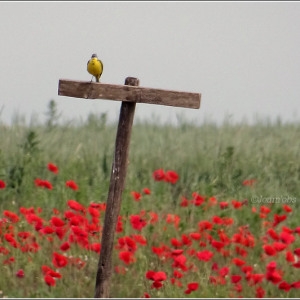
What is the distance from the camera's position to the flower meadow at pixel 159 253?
579 cm

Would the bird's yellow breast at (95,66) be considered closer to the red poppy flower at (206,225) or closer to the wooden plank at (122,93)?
the wooden plank at (122,93)

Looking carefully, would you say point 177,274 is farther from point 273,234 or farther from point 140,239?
point 273,234

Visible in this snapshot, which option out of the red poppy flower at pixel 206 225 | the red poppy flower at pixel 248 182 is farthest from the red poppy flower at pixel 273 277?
the red poppy flower at pixel 248 182

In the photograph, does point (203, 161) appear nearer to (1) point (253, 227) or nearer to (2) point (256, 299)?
(1) point (253, 227)

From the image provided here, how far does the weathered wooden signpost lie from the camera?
5.26m

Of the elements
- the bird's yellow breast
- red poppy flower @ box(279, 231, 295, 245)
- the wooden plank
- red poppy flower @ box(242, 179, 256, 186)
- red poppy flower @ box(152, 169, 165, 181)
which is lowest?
red poppy flower @ box(279, 231, 295, 245)

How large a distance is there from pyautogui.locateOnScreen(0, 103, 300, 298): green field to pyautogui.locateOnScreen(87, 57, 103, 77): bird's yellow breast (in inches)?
48.4

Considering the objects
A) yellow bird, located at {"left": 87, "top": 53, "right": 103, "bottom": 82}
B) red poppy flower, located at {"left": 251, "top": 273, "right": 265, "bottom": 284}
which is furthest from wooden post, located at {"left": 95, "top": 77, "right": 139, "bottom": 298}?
red poppy flower, located at {"left": 251, "top": 273, "right": 265, "bottom": 284}

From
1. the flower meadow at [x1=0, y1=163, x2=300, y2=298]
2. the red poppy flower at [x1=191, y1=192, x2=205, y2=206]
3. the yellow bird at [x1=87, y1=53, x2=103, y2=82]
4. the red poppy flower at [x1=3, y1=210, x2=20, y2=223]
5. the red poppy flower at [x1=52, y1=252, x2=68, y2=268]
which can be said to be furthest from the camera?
the red poppy flower at [x1=191, y1=192, x2=205, y2=206]

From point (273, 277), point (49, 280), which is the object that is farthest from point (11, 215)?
point (273, 277)

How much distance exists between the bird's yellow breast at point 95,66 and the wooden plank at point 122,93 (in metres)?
0.07

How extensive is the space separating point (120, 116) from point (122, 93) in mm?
181

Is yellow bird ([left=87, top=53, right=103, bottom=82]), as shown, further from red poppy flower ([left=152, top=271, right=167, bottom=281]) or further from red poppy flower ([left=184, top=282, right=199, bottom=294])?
red poppy flower ([left=184, top=282, right=199, bottom=294])

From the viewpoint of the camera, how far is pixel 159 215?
711cm
